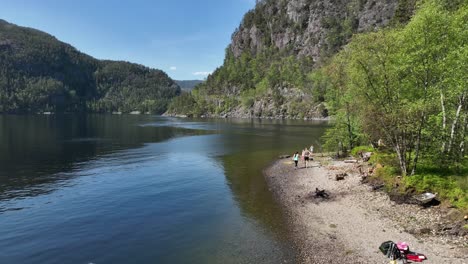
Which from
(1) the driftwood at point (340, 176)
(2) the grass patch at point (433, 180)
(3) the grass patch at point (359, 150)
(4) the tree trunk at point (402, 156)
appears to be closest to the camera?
(2) the grass patch at point (433, 180)

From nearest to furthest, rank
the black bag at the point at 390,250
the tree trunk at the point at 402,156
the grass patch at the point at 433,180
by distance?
the black bag at the point at 390,250 < the grass patch at the point at 433,180 < the tree trunk at the point at 402,156

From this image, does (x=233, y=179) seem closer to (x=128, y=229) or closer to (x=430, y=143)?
(x=128, y=229)

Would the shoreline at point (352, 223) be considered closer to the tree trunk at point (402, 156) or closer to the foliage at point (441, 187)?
the foliage at point (441, 187)

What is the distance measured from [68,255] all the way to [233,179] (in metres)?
25.7

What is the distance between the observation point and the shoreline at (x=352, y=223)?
69.3ft

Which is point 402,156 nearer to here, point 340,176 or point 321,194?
point 340,176

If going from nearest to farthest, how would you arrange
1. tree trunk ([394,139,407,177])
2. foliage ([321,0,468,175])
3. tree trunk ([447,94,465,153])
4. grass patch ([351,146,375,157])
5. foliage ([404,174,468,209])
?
foliage ([404,174,468,209])
foliage ([321,0,468,175])
tree trunk ([447,94,465,153])
tree trunk ([394,139,407,177])
grass patch ([351,146,375,157])

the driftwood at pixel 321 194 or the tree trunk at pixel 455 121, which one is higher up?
the tree trunk at pixel 455 121

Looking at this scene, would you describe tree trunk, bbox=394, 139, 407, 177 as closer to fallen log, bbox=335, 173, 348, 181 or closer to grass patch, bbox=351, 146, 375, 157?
fallen log, bbox=335, 173, 348, 181

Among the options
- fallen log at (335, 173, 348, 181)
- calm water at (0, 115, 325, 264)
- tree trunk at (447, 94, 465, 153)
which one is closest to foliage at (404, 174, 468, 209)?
tree trunk at (447, 94, 465, 153)

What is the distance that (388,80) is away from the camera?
1267 inches

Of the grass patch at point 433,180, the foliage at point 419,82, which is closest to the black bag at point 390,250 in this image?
the grass patch at point 433,180

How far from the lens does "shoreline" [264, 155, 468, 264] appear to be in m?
21.1

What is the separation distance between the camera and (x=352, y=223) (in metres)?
26.8
